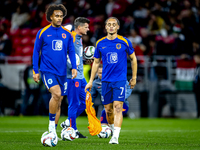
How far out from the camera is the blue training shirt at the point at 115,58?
706 centimetres

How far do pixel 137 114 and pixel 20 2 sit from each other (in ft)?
29.1

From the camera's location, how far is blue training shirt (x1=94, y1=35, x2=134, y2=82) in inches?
278

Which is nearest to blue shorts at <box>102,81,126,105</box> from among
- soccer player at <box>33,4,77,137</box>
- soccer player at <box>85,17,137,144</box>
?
soccer player at <box>85,17,137,144</box>

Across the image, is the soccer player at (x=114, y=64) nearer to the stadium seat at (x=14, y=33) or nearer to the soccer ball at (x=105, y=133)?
the soccer ball at (x=105, y=133)

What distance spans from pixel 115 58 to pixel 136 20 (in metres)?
11.3

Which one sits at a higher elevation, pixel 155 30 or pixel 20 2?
pixel 20 2

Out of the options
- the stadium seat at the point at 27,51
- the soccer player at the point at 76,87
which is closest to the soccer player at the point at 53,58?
the soccer player at the point at 76,87

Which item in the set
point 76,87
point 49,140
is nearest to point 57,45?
point 76,87

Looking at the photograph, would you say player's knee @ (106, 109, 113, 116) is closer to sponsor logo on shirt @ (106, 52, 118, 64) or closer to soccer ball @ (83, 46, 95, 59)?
sponsor logo on shirt @ (106, 52, 118, 64)

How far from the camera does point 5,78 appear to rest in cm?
1590

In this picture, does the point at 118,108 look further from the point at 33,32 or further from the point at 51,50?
the point at 33,32

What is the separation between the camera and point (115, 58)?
279 inches

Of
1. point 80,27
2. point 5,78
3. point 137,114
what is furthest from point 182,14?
point 80,27

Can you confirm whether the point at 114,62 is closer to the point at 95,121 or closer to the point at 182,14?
the point at 95,121
